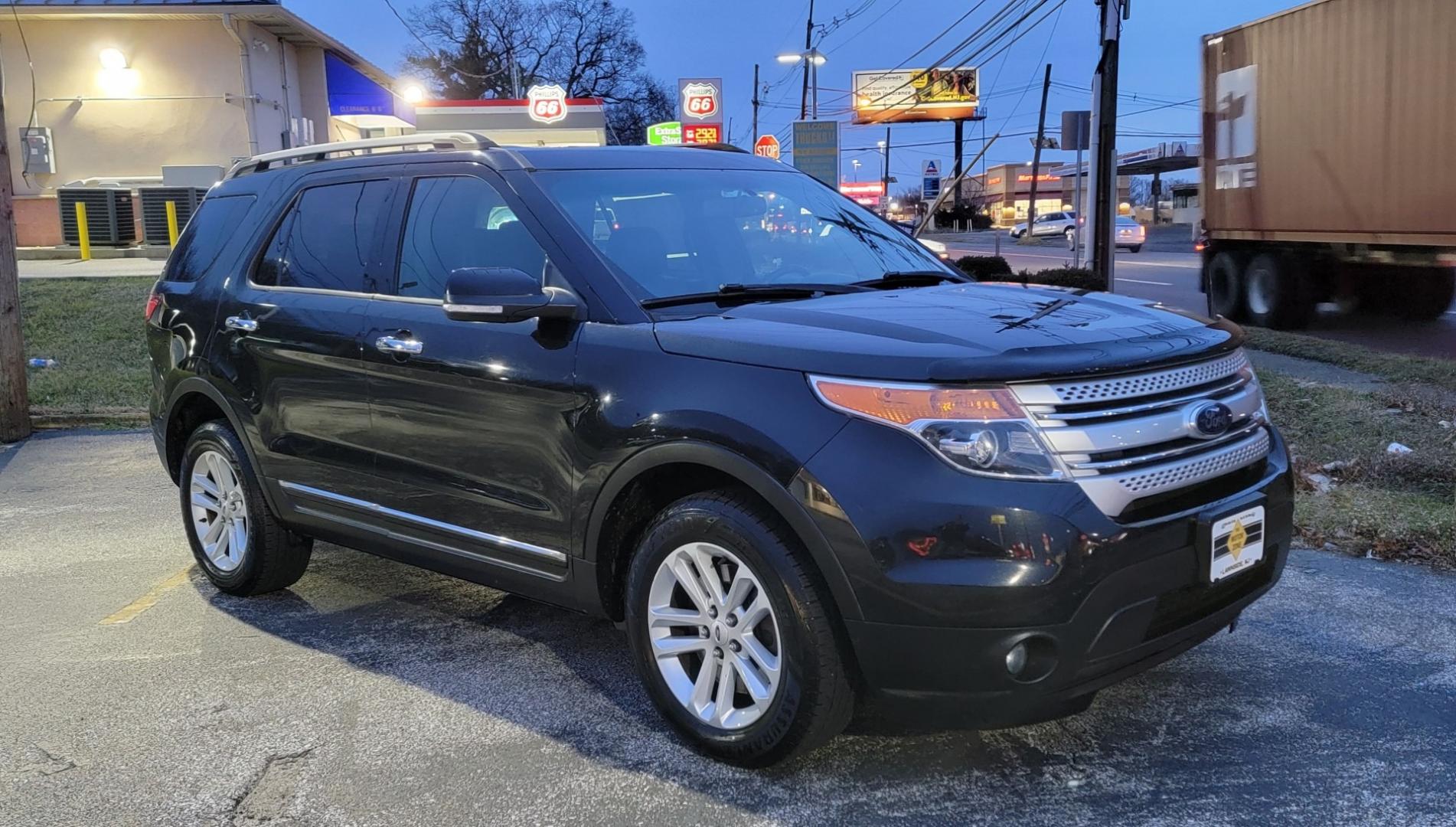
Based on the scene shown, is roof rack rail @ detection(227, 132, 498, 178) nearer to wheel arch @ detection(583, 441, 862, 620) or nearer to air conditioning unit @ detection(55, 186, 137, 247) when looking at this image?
wheel arch @ detection(583, 441, 862, 620)

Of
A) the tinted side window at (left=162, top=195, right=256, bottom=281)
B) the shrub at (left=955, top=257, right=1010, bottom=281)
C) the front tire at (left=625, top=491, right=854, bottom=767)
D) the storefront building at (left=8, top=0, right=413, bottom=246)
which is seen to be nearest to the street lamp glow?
the storefront building at (left=8, top=0, right=413, bottom=246)

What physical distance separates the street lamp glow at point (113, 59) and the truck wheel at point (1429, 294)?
86.6 ft

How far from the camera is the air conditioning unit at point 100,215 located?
24906 millimetres

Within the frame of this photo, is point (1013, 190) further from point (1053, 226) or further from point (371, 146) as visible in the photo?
point (371, 146)

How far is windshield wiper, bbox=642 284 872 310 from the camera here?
3711mm

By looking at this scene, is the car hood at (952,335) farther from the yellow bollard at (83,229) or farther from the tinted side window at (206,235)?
the yellow bollard at (83,229)

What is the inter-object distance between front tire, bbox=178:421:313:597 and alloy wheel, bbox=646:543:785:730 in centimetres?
228

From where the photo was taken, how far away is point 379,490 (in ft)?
14.1

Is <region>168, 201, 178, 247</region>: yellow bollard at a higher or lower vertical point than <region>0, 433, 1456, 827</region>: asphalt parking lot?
higher

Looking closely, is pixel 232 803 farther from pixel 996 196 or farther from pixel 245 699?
pixel 996 196

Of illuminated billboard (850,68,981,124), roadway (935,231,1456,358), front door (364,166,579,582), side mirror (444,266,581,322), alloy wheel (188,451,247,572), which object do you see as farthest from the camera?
illuminated billboard (850,68,981,124)

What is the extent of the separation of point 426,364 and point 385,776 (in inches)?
53.8

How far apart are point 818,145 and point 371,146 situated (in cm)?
3294

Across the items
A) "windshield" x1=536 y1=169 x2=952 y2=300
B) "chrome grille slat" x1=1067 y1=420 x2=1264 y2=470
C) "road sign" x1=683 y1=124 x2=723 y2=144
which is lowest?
"chrome grille slat" x1=1067 y1=420 x2=1264 y2=470
